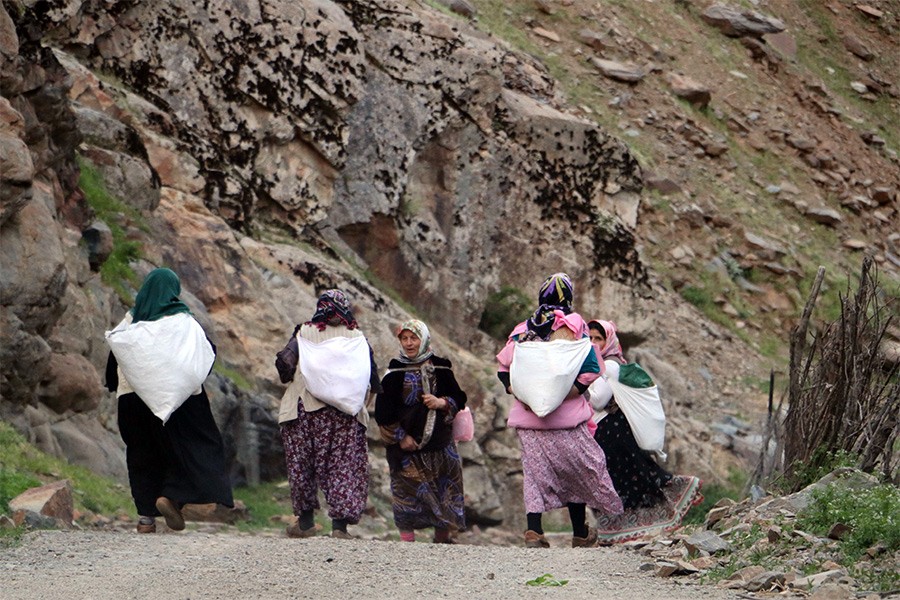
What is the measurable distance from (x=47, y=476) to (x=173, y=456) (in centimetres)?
134

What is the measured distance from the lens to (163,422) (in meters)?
9.52

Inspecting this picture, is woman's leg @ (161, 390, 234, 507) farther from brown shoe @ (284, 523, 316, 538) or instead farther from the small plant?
the small plant

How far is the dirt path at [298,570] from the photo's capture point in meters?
6.65

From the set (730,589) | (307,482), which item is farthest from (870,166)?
(730,589)

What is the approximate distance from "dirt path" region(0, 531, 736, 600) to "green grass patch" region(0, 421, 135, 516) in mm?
1230

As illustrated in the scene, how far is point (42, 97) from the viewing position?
13.2 meters

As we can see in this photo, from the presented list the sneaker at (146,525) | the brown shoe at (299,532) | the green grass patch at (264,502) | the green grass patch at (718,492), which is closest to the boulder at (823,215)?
the green grass patch at (718,492)

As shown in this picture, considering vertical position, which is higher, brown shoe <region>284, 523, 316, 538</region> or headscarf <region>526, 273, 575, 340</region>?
headscarf <region>526, 273, 575, 340</region>

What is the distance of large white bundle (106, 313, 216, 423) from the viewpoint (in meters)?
9.49

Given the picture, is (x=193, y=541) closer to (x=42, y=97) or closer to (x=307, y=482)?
(x=307, y=482)

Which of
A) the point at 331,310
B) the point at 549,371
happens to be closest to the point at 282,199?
the point at 331,310

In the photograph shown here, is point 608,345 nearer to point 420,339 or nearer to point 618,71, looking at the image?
point 420,339

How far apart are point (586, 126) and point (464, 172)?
2.78 metres

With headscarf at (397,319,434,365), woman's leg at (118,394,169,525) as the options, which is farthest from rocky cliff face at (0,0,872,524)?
headscarf at (397,319,434,365)
